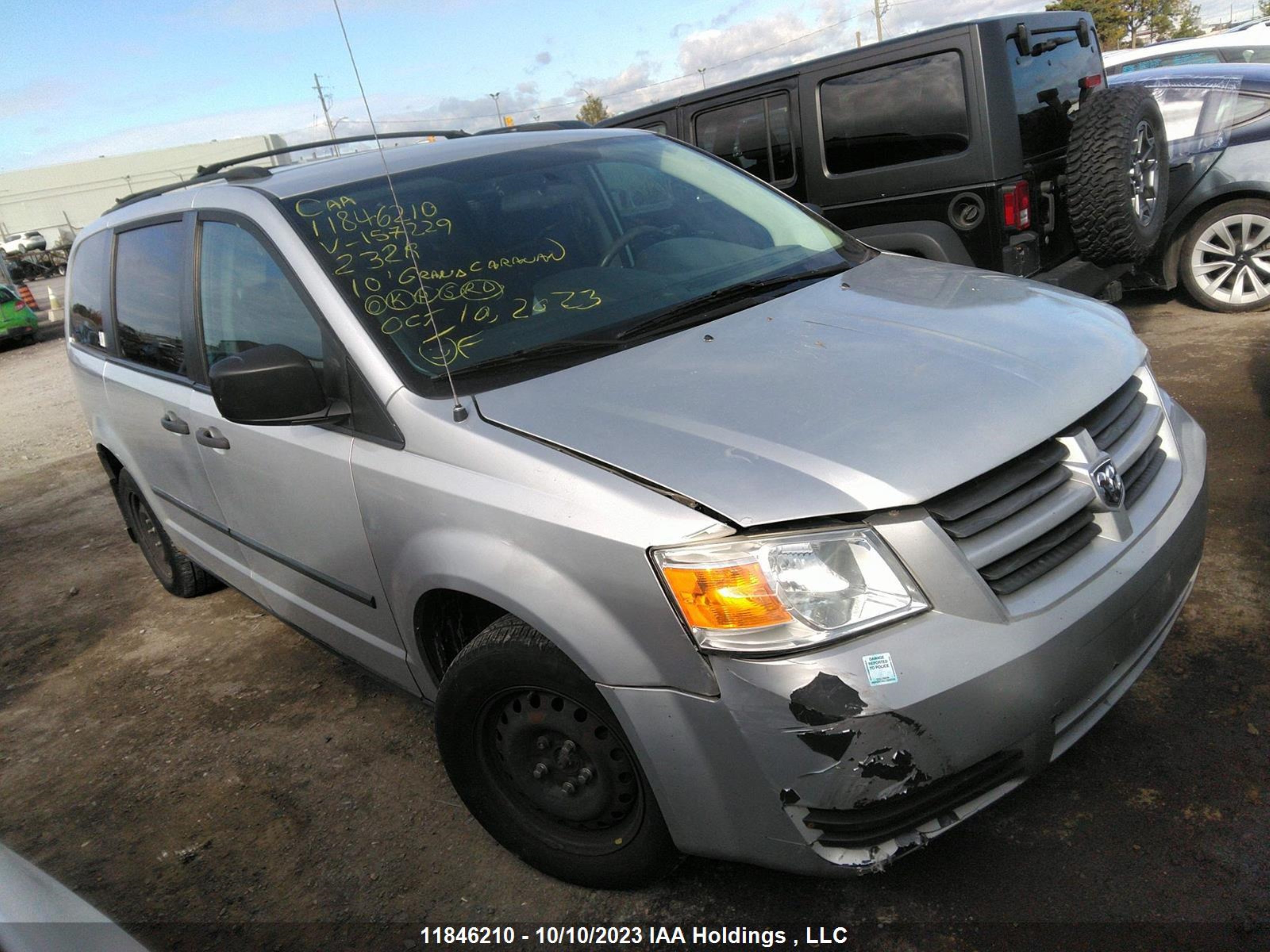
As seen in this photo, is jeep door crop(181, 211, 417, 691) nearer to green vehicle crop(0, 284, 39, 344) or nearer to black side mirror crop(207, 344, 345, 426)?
black side mirror crop(207, 344, 345, 426)

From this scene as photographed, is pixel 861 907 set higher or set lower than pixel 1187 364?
higher

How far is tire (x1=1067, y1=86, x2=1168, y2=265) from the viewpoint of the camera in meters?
5.00

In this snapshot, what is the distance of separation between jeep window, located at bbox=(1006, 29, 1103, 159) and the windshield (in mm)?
2453

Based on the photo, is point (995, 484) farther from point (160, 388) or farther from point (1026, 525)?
point (160, 388)

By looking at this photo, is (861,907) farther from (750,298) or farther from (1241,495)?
(1241,495)

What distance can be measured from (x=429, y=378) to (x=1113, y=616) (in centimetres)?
165

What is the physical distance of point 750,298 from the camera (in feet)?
9.09

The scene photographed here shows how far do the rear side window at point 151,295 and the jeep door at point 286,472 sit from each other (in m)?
0.22

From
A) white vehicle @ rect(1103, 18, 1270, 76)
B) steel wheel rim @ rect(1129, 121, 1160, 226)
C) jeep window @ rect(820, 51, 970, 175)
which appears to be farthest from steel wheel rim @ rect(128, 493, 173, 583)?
white vehicle @ rect(1103, 18, 1270, 76)

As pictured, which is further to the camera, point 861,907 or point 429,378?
point 429,378

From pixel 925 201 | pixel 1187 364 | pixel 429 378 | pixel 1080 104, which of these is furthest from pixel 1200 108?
pixel 429 378

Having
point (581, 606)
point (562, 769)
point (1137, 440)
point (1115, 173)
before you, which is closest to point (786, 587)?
A: point (581, 606)

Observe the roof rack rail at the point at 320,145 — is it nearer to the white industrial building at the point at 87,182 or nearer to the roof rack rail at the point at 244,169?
the roof rack rail at the point at 244,169

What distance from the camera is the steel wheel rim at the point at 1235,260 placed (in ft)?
19.6
